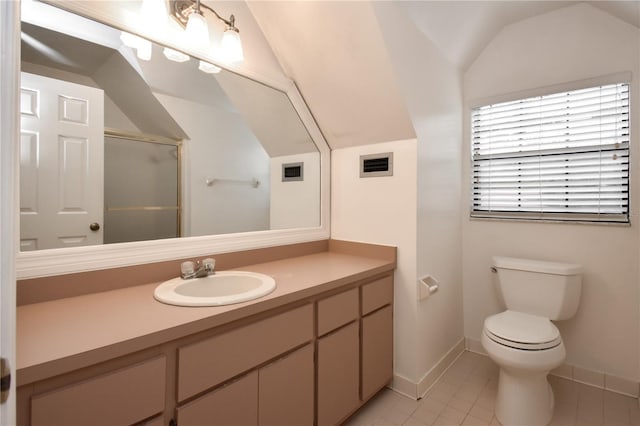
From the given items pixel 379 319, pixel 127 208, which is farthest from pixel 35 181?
pixel 379 319

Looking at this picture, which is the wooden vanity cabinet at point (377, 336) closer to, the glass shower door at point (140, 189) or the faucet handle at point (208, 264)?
the faucet handle at point (208, 264)

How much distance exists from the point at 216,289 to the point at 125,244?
0.43 metres

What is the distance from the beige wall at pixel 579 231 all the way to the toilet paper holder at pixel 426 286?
66 cm

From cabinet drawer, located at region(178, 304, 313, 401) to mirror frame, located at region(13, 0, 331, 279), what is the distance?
56cm

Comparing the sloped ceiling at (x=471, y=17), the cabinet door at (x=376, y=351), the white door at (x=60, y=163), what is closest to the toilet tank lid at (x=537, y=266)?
the cabinet door at (x=376, y=351)

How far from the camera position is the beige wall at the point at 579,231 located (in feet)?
6.24

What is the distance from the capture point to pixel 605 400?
1866mm

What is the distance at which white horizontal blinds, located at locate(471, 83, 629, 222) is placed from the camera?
1932 mm

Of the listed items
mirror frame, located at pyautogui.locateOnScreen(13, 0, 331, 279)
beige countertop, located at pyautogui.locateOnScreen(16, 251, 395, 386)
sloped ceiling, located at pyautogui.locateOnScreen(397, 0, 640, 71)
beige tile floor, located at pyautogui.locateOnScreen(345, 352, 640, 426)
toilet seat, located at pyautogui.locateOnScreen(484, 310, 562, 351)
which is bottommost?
beige tile floor, located at pyautogui.locateOnScreen(345, 352, 640, 426)

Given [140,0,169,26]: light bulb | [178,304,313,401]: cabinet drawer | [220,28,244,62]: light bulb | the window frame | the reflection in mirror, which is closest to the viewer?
[178,304,313,401]: cabinet drawer

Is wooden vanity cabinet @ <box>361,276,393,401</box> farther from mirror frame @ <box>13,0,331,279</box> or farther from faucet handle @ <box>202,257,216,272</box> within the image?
faucet handle @ <box>202,257,216,272</box>

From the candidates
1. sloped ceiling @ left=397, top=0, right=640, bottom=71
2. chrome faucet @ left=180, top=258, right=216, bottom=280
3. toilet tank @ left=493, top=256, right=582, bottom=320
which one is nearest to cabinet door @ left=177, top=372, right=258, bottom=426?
chrome faucet @ left=180, top=258, right=216, bottom=280

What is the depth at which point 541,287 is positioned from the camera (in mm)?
1959

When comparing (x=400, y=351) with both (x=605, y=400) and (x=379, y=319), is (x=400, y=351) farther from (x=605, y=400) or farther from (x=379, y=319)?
(x=605, y=400)
